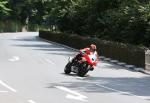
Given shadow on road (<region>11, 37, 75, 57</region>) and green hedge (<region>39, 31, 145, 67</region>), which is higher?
green hedge (<region>39, 31, 145, 67</region>)

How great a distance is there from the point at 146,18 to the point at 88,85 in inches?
818

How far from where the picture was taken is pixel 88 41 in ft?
149

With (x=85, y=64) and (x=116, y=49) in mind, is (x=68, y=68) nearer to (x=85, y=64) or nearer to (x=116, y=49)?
(x=85, y=64)

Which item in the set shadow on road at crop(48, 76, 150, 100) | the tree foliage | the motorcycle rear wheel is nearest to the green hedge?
the tree foliage

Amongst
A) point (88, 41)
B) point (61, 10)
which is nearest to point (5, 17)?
point (61, 10)

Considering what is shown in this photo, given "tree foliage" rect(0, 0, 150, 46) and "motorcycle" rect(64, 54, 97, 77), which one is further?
"tree foliage" rect(0, 0, 150, 46)

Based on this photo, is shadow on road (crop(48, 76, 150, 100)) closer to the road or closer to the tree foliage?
the road

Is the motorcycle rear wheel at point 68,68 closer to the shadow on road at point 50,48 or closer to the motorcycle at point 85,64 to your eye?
the motorcycle at point 85,64

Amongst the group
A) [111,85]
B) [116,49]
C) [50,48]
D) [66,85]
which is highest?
[116,49]

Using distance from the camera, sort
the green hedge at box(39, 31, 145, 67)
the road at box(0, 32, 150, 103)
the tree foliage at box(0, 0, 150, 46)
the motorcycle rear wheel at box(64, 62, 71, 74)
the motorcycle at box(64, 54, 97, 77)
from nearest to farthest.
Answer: the road at box(0, 32, 150, 103), the motorcycle at box(64, 54, 97, 77), the motorcycle rear wheel at box(64, 62, 71, 74), the green hedge at box(39, 31, 145, 67), the tree foliage at box(0, 0, 150, 46)

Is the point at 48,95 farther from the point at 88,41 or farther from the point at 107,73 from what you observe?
the point at 88,41

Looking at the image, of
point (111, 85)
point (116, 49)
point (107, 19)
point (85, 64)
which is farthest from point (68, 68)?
point (107, 19)

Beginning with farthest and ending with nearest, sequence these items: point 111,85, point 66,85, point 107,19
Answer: point 107,19, point 111,85, point 66,85

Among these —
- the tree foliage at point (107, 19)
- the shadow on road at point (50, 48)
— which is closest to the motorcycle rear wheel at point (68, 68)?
the shadow on road at point (50, 48)
